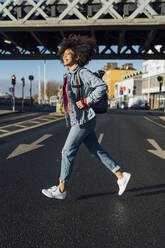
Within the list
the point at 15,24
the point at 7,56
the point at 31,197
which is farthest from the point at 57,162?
the point at 7,56

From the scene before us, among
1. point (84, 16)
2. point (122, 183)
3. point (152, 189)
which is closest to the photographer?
point (122, 183)

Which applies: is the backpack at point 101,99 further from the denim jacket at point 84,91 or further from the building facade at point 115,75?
the building facade at point 115,75

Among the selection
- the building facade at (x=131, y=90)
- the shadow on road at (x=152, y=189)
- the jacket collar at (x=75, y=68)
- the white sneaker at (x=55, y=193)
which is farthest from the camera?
the building facade at (x=131, y=90)

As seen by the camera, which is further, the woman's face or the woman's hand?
the woman's face

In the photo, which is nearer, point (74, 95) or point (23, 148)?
point (74, 95)

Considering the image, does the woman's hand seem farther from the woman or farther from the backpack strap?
the backpack strap

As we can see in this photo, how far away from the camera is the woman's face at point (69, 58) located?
9.39 ft

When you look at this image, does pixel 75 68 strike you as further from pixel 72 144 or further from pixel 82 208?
pixel 82 208

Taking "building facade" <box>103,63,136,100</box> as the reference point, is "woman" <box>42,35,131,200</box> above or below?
below

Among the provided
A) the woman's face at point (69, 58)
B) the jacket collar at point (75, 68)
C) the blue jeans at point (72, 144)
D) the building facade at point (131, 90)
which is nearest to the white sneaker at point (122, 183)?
the blue jeans at point (72, 144)

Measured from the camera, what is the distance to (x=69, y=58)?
2.87 meters

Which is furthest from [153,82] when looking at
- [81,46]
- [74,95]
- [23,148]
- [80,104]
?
[80,104]

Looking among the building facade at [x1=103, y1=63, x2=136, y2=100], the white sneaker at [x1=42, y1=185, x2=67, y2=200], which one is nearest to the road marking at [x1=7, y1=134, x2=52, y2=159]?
the white sneaker at [x1=42, y1=185, x2=67, y2=200]

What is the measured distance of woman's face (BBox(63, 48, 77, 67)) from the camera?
286 centimetres
